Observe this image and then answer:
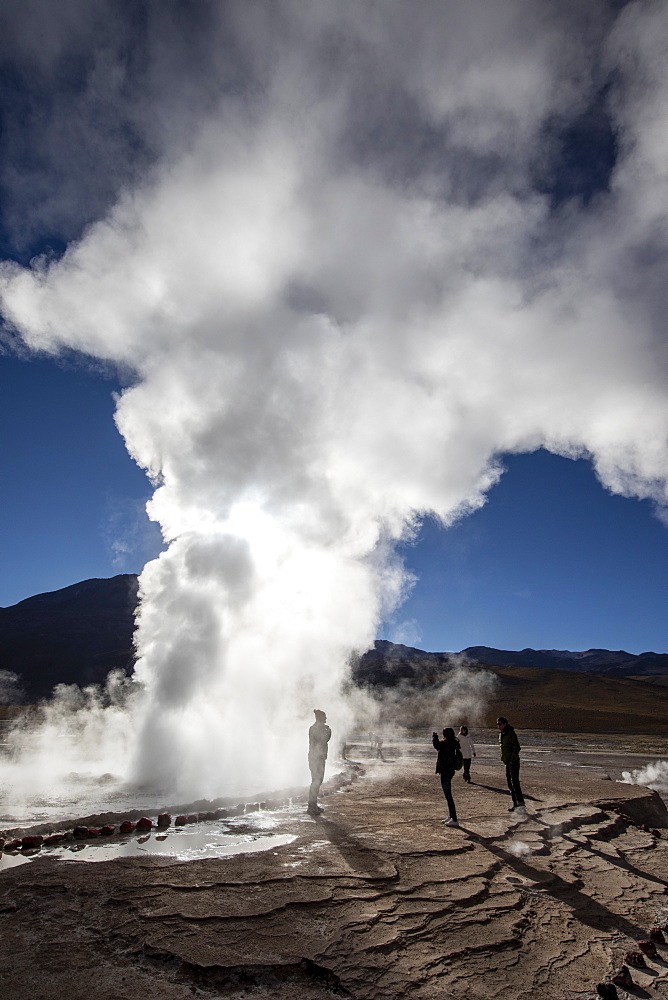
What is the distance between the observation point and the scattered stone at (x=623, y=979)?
148 inches

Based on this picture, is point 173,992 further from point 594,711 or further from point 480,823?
point 594,711

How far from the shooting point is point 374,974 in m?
3.71

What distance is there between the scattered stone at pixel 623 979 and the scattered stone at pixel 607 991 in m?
0.12

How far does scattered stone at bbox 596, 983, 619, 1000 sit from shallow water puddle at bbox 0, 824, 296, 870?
3.99 meters

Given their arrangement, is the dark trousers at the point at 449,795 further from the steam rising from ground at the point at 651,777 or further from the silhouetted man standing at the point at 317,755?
the steam rising from ground at the point at 651,777

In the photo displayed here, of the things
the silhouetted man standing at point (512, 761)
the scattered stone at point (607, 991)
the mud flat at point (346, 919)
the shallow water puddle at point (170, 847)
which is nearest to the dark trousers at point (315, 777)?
the mud flat at point (346, 919)

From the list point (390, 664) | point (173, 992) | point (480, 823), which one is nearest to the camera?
point (173, 992)

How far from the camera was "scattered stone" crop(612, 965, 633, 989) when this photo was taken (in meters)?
3.76

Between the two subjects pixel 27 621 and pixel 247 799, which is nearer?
pixel 247 799

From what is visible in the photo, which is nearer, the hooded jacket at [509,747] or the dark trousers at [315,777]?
the dark trousers at [315,777]

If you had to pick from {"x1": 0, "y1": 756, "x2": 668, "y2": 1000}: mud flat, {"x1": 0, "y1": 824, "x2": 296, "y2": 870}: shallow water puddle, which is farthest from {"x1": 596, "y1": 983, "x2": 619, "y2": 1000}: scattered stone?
{"x1": 0, "y1": 824, "x2": 296, "y2": 870}: shallow water puddle

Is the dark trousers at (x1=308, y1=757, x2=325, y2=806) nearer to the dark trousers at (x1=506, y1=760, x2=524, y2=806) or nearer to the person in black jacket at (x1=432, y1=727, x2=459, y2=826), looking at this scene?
the person in black jacket at (x1=432, y1=727, x2=459, y2=826)

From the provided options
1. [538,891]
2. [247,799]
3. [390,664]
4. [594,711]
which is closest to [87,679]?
[390,664]

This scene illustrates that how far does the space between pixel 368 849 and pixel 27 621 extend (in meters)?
148
